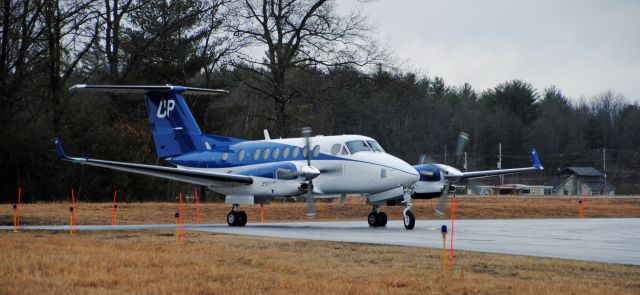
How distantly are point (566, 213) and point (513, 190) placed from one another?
2325 inches

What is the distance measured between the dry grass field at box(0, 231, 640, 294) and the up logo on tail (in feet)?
41.9

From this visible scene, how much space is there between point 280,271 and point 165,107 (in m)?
18.8

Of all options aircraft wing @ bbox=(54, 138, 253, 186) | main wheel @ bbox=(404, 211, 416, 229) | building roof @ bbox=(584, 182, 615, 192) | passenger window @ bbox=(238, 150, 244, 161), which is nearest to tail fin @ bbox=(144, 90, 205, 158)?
passenger window @ bbox=(238, 150, 244, 161)

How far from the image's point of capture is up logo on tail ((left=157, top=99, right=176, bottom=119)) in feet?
105

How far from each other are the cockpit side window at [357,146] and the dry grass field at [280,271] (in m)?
8.15

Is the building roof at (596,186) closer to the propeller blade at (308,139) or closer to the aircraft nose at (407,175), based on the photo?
the aircraft nose at (407,175)

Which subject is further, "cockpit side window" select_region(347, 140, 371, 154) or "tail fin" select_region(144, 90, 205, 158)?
"tail fin" select_region(144, 90, 205, 158)

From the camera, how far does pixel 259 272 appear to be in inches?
567

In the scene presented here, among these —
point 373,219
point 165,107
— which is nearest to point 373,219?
point 373,219

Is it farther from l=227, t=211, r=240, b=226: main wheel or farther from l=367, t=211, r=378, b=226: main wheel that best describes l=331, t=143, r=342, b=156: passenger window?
l=227, t=211, r=240, b=226: main wheel

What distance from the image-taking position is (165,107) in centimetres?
3206

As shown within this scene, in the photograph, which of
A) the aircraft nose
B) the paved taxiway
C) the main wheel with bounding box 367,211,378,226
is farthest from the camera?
the main wheel with bounding box 367,211,378,226

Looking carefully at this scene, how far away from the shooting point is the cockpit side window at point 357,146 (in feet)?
90.5

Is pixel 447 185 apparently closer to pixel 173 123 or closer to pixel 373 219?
pixel 373 219
